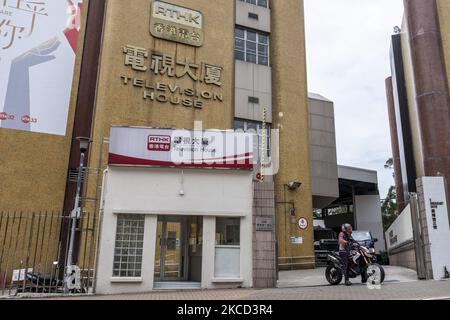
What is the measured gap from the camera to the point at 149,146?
41.3 feet

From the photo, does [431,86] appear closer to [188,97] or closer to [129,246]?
[188,97]

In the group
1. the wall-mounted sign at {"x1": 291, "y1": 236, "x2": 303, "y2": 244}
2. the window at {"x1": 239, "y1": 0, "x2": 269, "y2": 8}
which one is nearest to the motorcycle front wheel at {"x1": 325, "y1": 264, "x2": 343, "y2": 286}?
the wall-mounted sign at {"x1": 291, "y1": 236, "x2": 303, "y2": 244}

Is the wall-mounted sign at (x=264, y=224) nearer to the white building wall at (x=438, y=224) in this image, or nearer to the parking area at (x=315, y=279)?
the parking area at (x=315, y=279)

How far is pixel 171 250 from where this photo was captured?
13.3m

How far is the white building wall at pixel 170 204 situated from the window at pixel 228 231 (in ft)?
0.64

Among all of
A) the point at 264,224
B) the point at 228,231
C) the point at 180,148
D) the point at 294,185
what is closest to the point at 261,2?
the point at 294,185

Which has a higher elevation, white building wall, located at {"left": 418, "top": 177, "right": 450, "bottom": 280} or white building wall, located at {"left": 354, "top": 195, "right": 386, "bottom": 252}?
white building wall, located at {"left": 354, "top": 195, "right": 386, "bottom": 252}

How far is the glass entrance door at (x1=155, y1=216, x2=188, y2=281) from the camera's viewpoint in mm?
13023

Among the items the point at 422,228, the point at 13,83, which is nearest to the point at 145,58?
the point at 13,83

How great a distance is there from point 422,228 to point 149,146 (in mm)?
9431

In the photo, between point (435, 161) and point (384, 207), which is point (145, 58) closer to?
point (435, 161)

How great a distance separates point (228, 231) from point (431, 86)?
15755 mm

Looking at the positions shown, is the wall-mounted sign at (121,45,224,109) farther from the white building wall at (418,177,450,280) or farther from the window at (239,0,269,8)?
the white building wall at (418,177,450,280)

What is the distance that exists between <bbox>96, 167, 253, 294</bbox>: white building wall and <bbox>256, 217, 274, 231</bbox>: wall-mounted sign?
0.25 m
